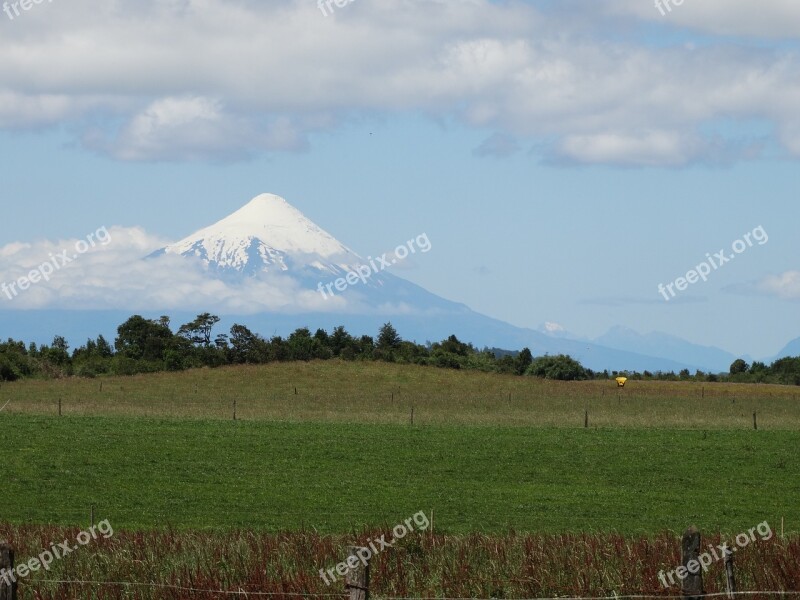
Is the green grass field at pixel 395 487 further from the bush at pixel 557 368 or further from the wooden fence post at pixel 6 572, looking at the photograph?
the bush at pixel 557 368

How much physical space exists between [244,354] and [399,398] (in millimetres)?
43467

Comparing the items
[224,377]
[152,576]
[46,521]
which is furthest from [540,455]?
[224,377]

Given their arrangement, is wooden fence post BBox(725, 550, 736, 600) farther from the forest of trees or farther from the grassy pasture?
the forest of trees

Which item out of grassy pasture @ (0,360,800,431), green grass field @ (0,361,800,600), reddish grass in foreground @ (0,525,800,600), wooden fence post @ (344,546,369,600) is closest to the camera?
wooden fence post @ (344,546,369,600)

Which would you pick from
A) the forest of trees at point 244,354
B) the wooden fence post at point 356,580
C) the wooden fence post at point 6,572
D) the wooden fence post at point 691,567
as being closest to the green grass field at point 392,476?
the wooden fence post at point 691,567

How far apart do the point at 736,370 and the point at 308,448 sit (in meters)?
105

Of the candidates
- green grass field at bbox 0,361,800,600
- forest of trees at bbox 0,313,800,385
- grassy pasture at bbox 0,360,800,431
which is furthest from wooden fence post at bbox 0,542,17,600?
forest of trees at bbox 0,313,800,385

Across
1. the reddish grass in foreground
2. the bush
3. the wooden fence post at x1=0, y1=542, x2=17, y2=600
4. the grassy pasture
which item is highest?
the bush

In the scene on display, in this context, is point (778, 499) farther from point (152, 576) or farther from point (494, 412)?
point (494, 412)

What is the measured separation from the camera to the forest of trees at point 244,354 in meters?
108

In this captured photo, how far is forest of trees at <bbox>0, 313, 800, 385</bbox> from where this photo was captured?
108 metres

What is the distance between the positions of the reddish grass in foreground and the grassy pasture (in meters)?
40.8

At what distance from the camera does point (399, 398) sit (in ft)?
263

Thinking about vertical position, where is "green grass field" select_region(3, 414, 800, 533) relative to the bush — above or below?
below
